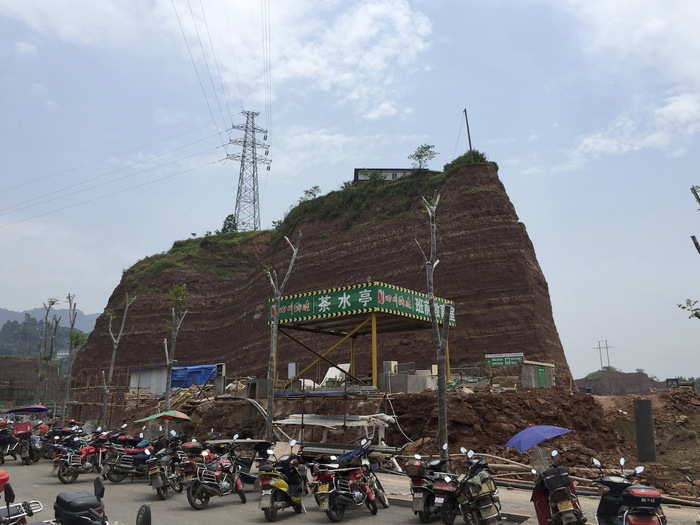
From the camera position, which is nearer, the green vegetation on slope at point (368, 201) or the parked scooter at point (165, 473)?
the parked scooter at point (165, 473)

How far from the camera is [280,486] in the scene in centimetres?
1141

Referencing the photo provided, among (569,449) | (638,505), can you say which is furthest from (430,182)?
(638,505)

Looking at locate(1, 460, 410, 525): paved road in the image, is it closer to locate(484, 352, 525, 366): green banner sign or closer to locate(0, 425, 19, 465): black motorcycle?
locate(0, 425, 19, 465): black motorcycle

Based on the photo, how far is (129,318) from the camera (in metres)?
64.6

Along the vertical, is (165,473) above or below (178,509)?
above

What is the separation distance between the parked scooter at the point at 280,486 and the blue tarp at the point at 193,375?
2854 cm

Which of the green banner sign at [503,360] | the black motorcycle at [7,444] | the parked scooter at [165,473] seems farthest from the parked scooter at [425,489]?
the green banner sign at [503,360]

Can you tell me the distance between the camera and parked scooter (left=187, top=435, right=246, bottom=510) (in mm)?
12469

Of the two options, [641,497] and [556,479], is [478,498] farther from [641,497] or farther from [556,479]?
[641,497]

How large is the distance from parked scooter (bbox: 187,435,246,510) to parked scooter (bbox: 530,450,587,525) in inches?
269

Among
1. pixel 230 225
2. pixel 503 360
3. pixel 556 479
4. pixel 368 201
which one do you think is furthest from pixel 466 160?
pixel 556 479

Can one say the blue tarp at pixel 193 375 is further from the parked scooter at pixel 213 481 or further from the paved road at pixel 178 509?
the parked scooter at pixel 213 481

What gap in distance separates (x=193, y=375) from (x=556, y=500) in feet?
116

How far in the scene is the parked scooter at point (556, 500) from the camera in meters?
8.62
